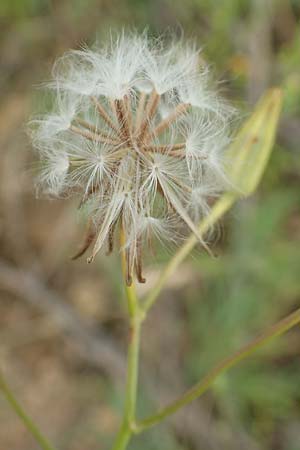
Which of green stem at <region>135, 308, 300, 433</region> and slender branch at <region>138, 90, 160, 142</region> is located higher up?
slender branch at <region>138, 90, 160, 142</region>

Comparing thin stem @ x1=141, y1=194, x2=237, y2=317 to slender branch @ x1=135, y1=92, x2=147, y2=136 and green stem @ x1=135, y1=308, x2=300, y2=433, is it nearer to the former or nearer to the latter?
green stem @ x1=135, y1=308, x2=300, y2=433

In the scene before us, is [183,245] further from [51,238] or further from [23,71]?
[23,71]

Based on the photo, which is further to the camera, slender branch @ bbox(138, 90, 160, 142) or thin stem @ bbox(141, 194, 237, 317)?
thin stem @ bbox(141, 194, 237, 317)

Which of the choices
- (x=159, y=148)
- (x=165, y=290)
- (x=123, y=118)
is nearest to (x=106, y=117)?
(x=123, y=118)

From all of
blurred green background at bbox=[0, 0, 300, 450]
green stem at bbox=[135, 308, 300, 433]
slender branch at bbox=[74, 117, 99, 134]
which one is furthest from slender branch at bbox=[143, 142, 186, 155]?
blurred green background at bbox=[0, 0, 300, 450]

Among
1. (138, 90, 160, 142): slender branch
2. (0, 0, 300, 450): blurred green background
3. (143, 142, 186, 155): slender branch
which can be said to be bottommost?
(0, 0, 300, 450): blurred green background
